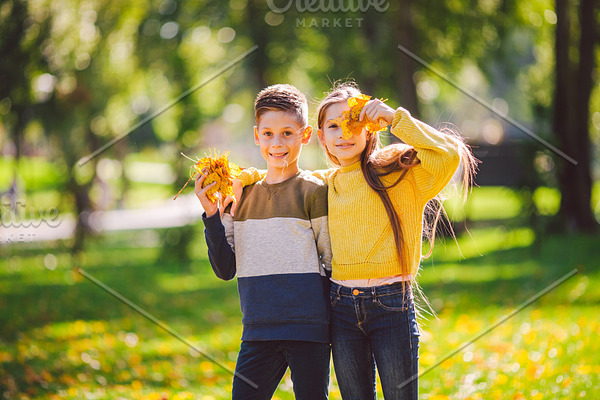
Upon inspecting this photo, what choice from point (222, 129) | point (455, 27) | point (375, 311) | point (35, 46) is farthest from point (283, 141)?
point (222, 129)

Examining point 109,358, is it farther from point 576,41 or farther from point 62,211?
point 576,41

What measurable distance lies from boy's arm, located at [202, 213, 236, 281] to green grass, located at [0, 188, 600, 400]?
40.6 inches

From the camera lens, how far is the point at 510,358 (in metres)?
5.50

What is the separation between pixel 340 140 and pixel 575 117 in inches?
493

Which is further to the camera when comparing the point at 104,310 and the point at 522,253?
the point at 522,253

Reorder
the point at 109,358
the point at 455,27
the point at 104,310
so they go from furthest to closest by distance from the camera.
Answer: the point at 455,27 < the point at 104,310 < the point at 109,358

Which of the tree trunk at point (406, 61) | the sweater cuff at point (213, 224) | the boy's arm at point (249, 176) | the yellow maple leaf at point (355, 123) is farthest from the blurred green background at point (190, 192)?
the yellow maple leaf at point (355, 123)

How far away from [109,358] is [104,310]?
2.78 m

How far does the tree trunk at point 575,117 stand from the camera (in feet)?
42.9

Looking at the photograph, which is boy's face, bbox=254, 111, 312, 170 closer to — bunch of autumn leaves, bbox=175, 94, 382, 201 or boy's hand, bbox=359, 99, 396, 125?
bunch of autumn leaves, bbox=175, 94, 382, 201

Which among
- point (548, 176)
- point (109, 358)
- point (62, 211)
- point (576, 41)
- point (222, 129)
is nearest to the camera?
point (109, 358)

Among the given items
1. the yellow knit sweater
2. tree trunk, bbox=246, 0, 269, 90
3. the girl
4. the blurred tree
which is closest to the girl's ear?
the girl

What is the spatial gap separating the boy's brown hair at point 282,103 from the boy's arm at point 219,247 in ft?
1.62

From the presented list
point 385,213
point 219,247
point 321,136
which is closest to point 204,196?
point 219,247
